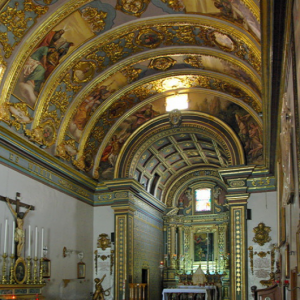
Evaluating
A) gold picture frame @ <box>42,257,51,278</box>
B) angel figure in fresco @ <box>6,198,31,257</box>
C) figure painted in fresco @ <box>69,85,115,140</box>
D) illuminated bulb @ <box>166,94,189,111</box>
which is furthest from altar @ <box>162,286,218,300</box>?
illuminated bulb @ <box>166,94,189,111</box>

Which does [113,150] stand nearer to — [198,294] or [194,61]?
[194,61]

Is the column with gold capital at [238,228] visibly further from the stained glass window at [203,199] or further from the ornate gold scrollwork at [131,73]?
the stained glass window at [203,199]

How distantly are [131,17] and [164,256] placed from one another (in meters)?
16.2

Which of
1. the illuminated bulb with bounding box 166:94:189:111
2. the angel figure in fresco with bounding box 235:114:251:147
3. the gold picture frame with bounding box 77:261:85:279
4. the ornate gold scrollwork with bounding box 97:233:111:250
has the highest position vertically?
the illuminated bulb with bounding box 166:94:189:111

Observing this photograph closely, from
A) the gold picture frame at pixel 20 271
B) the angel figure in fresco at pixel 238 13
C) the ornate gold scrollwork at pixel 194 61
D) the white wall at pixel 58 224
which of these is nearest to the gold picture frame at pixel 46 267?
the white wall at pixel 58 224

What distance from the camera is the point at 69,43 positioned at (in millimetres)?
14836

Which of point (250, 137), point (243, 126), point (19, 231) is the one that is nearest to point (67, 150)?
point (19, 231)

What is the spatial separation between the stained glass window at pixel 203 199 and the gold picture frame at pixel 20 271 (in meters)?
16.2

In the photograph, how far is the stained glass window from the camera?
2811 cm

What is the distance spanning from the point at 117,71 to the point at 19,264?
8077mm

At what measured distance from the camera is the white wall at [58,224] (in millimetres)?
14125

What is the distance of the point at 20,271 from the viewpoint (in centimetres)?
1334

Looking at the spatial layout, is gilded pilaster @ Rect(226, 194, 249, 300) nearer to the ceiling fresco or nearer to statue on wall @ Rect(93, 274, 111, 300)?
the ceiling fresco

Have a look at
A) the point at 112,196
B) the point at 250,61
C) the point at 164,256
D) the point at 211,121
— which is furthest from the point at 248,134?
the point at 164,256
